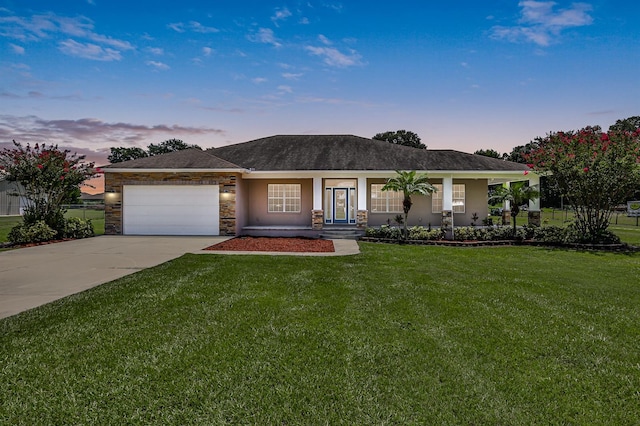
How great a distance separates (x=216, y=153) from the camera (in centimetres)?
1970

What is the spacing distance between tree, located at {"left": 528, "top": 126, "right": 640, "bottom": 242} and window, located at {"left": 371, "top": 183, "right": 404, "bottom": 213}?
6.54 m

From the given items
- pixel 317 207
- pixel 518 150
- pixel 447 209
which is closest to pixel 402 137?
pixel 518 150

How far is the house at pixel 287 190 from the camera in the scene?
52.5 ft

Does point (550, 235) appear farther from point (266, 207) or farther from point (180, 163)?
point (180, 163)

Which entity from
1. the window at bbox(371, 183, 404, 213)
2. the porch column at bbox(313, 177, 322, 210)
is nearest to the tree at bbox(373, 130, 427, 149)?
the window at bbox(371, 183, 404, 213)

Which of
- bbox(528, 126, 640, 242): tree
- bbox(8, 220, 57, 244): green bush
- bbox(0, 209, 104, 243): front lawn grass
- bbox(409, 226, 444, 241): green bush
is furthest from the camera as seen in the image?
bbox(0, 209, 104, 243): front lawn grass

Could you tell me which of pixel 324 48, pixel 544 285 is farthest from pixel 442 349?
pixel 324 48

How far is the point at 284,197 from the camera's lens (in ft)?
58.8

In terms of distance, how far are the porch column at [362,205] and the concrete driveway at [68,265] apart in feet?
22.3

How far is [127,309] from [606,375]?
20.0 feet

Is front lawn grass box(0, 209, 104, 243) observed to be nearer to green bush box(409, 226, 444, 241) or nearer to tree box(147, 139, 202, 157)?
green bush box(409, 226, 444, 241)

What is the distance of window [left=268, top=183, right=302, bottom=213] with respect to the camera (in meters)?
17.9

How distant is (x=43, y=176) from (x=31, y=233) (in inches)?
95.9

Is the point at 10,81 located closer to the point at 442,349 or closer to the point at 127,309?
the point at 127,309
